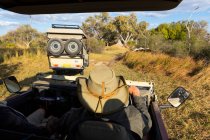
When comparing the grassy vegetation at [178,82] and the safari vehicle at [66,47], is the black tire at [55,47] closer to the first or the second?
the safari vehicle at [66,47]

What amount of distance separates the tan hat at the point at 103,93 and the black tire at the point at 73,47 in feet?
33.3

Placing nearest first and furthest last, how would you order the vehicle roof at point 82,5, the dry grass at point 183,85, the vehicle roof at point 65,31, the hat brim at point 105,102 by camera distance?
the vehicle roof at point 82,5, the hat brim at point 105,102, the dry grass at point 183,85, the vehicle roof at point 65,31

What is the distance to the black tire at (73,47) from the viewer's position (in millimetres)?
12641

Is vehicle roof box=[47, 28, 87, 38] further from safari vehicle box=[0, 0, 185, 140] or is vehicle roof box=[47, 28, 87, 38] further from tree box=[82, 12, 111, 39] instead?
tree box=[82, 12, 111, 39]

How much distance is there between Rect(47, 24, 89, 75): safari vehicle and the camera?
41.7 ft

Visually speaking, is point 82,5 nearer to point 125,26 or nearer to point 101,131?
point 101,131

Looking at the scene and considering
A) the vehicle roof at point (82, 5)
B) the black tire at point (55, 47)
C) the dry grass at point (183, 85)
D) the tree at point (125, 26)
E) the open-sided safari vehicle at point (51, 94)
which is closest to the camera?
the vehicle roof at point (82, 5)

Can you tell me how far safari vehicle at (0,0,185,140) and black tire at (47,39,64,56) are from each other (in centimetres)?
811

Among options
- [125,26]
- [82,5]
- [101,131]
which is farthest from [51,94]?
[125,26]

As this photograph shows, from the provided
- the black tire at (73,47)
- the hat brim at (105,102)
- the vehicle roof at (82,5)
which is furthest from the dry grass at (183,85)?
the vehicle roof at (82,5)

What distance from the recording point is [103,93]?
2416mm

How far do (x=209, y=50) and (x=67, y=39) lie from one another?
7.95 metres

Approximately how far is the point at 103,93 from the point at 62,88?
1.97 m

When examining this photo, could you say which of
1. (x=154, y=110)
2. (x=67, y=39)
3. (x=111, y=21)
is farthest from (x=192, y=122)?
(x=111, y=21)
